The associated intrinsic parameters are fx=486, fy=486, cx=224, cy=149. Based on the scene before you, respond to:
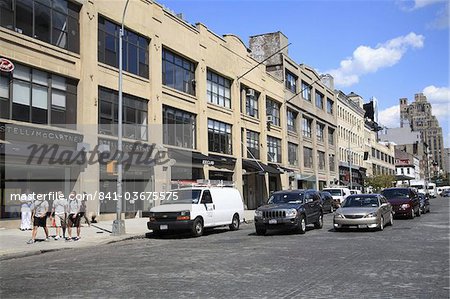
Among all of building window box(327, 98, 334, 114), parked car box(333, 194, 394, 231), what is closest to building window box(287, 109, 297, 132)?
building window box(327, 98, 334, 114)

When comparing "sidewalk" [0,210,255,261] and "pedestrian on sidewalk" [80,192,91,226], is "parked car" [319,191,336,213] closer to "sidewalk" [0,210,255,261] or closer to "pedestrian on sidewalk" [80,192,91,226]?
"sidewalk" [0,210,255,261]

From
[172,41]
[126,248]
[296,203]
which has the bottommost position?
[126,248]

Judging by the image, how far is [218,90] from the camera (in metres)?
38.8

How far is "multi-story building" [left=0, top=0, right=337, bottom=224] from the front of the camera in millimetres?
21797

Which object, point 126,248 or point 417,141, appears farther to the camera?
point 417,141

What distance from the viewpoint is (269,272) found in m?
9.97

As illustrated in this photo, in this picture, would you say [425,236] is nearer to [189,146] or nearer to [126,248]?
[126,248]

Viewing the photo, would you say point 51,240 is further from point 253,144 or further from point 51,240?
point 253,144

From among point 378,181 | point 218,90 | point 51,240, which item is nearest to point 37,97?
point 51,240

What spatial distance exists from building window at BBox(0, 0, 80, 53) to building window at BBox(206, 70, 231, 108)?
14.0 m

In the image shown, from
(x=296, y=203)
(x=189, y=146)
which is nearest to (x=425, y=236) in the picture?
(x=296, y=203)

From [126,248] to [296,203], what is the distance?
23.7 ft

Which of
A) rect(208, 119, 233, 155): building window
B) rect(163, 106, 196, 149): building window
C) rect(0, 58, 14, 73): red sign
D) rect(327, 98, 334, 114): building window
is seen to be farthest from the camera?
rect(327, 98, 334, 114): building window

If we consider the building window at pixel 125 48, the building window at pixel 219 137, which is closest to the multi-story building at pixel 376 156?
the building window at pixel 219 137
